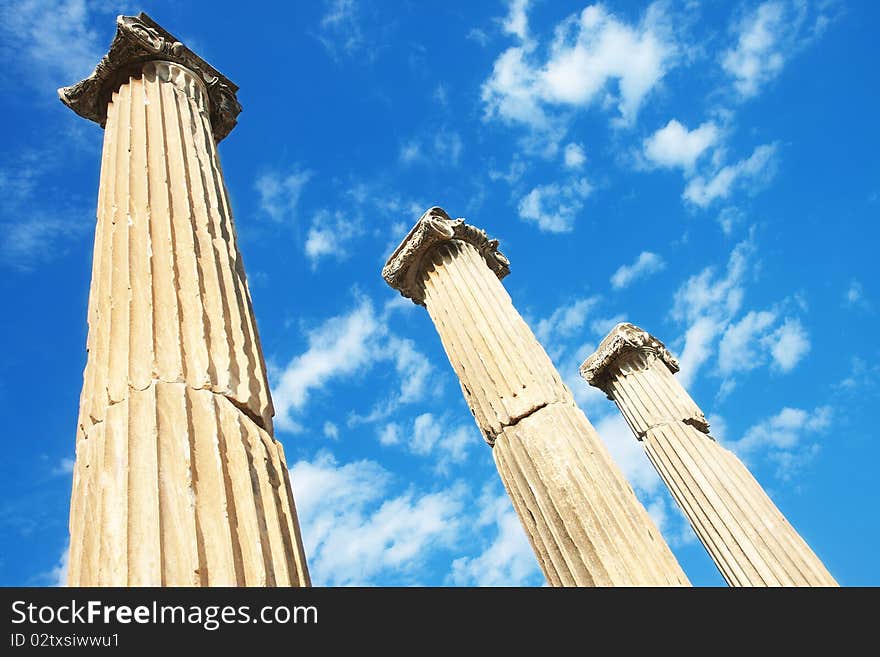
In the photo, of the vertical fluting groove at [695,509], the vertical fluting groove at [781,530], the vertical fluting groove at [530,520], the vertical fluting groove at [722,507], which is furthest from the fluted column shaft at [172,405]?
the vertical fluting groove at [781,530]

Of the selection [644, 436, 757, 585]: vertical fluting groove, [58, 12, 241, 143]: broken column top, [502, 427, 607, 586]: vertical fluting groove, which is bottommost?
[502, 427, 607, 586]: vertical fluting groove

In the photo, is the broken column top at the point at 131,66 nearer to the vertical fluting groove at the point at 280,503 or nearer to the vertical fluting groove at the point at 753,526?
the vertical fluting groove at the point at 280,503

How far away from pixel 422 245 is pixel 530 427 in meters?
4.57

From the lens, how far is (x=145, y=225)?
648 cm

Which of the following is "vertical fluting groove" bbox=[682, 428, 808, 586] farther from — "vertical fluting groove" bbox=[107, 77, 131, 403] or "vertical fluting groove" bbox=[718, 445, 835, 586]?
"vertical fluting groove" bbox=[107, 77, 131, 403]

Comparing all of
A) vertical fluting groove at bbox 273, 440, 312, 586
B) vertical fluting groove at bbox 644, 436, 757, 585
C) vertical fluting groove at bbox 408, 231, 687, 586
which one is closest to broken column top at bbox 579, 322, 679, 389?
vertical fluting groove at bbox 644, 436, 757, 585

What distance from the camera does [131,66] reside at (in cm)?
895

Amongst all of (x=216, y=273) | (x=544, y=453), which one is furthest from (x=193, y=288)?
(x=544, y=453)

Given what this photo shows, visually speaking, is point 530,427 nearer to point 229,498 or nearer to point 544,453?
point 544,453

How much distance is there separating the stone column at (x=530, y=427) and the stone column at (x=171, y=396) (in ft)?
15.8

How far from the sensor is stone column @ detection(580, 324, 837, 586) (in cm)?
1355

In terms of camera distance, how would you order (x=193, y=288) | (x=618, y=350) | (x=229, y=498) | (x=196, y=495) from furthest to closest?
(x=618, y=350) < (x=193, y=288) < (x=229, y=498) < (x=196, y=495)

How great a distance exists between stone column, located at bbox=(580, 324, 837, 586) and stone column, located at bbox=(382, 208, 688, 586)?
598cm
